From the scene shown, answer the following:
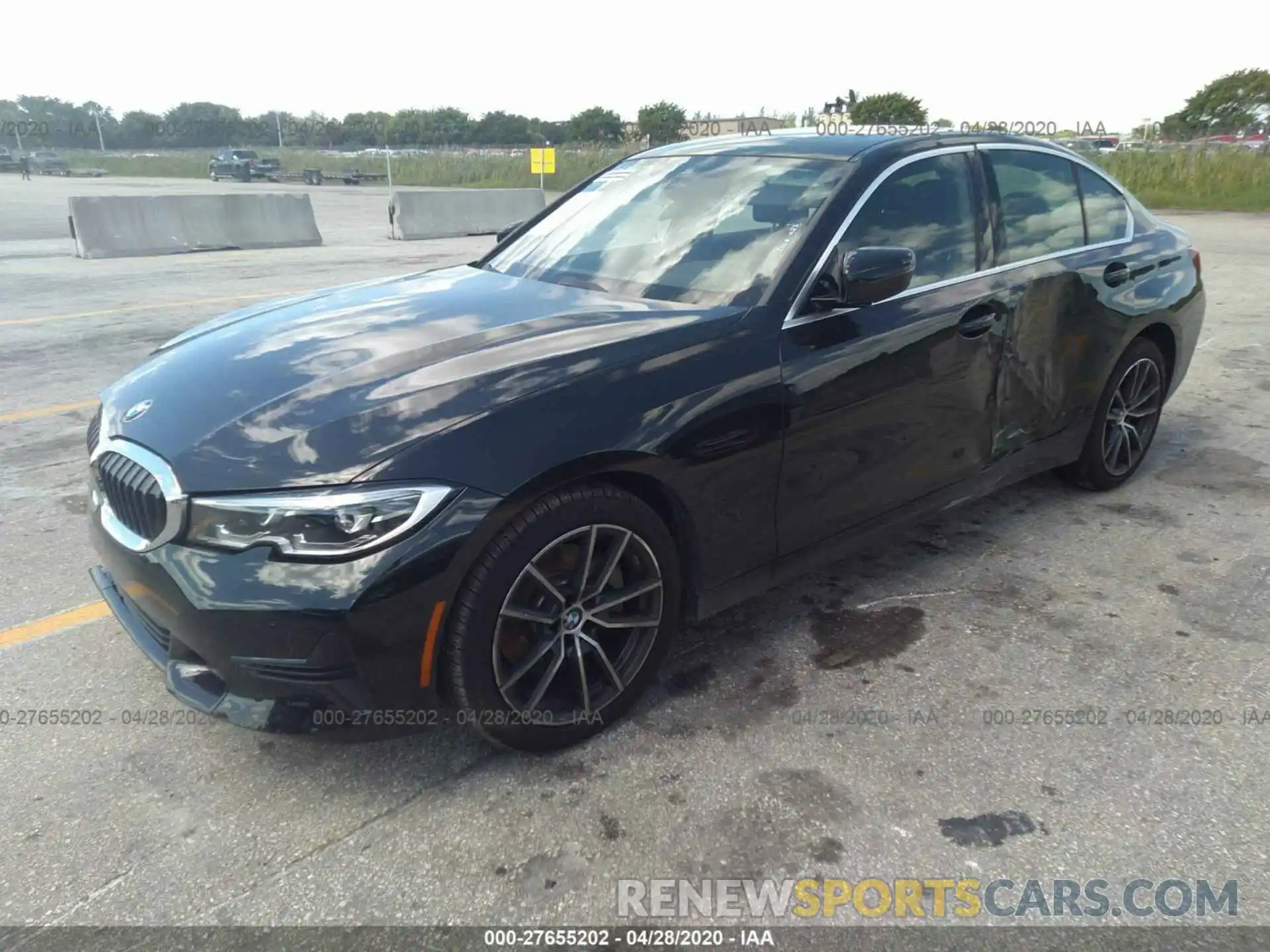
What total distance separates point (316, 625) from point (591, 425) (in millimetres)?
843

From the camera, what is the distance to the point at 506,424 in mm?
2332

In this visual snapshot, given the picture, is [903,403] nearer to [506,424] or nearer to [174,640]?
[506,424]

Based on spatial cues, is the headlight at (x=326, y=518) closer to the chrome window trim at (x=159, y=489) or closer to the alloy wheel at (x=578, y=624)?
the chrome window trim at (x=159, y=489)

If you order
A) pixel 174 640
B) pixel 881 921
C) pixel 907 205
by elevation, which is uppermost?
pixel 907 205

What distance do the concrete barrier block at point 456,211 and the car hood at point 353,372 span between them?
13.8 metres

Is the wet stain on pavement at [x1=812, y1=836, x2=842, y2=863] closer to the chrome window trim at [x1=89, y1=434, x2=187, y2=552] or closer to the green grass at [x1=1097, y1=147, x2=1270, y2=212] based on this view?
the chrome window trim at [x1=89, y1=434, x2=187, y2=552]

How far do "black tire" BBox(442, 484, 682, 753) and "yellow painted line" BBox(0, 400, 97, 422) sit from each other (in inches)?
185

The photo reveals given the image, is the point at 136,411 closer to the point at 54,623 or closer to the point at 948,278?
the point at 54,623

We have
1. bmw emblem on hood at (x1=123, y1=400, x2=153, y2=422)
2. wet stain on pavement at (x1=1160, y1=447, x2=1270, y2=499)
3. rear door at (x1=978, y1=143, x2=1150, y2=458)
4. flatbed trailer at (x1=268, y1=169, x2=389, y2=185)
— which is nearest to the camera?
bmw emblem on hood at (x1=123, y1=400, x2=153, y2=422)

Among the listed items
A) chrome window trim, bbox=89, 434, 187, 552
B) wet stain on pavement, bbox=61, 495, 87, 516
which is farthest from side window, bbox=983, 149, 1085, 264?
wet stain on pavement, bbox=61, 495, 87, 516

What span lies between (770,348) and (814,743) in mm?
1192

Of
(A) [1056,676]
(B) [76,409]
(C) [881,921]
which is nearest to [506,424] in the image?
(C) [881,921]

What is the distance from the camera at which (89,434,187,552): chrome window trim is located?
7.40 feet

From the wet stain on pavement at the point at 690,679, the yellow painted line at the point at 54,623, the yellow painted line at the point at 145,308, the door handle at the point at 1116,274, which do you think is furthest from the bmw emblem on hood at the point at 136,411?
the yellow painted line at the point at 145,308
